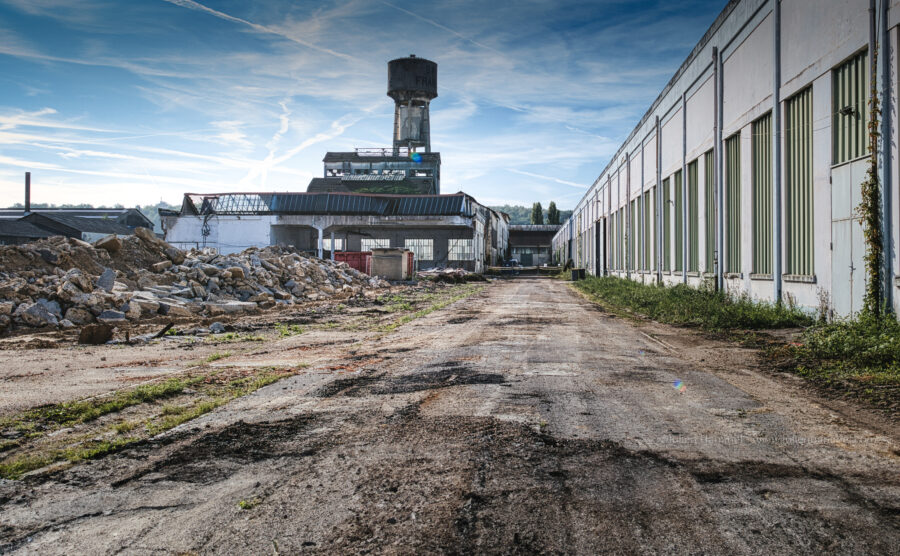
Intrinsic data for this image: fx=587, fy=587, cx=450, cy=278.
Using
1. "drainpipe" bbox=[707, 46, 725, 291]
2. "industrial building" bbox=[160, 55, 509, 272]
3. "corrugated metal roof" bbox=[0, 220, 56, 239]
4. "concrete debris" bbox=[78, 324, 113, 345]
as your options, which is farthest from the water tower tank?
"concrete debris" bbox=[78, 324, 113, 345]

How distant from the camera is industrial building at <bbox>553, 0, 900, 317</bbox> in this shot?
9.09m

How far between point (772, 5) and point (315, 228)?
4267 cm

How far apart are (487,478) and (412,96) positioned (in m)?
65.2

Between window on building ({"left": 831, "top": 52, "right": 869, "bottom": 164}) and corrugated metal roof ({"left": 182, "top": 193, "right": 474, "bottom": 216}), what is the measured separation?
39.3m

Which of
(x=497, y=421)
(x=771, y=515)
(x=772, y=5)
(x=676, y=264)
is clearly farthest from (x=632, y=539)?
(x=676, y=264)

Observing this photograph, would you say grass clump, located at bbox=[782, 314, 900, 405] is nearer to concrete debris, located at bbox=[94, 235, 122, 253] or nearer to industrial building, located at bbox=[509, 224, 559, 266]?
concrete debris, located at bbox=[94, 235, 122, 253]

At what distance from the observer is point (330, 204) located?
1960 inches

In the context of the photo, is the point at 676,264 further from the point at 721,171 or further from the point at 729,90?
the point at 729,90

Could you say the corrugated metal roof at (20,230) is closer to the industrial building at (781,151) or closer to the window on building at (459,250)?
the window on building at (459,250)

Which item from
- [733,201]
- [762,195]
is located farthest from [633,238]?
[762,195]

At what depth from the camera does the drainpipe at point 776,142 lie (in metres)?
12.1

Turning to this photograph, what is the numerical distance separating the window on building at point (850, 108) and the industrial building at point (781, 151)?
0.03 metres

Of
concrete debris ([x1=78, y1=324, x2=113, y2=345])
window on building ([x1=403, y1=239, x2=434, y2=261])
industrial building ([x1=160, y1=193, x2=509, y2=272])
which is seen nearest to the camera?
concrete debris ([x1=78, y1=324, x2=113, y2=345])

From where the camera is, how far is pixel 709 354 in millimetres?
8508
